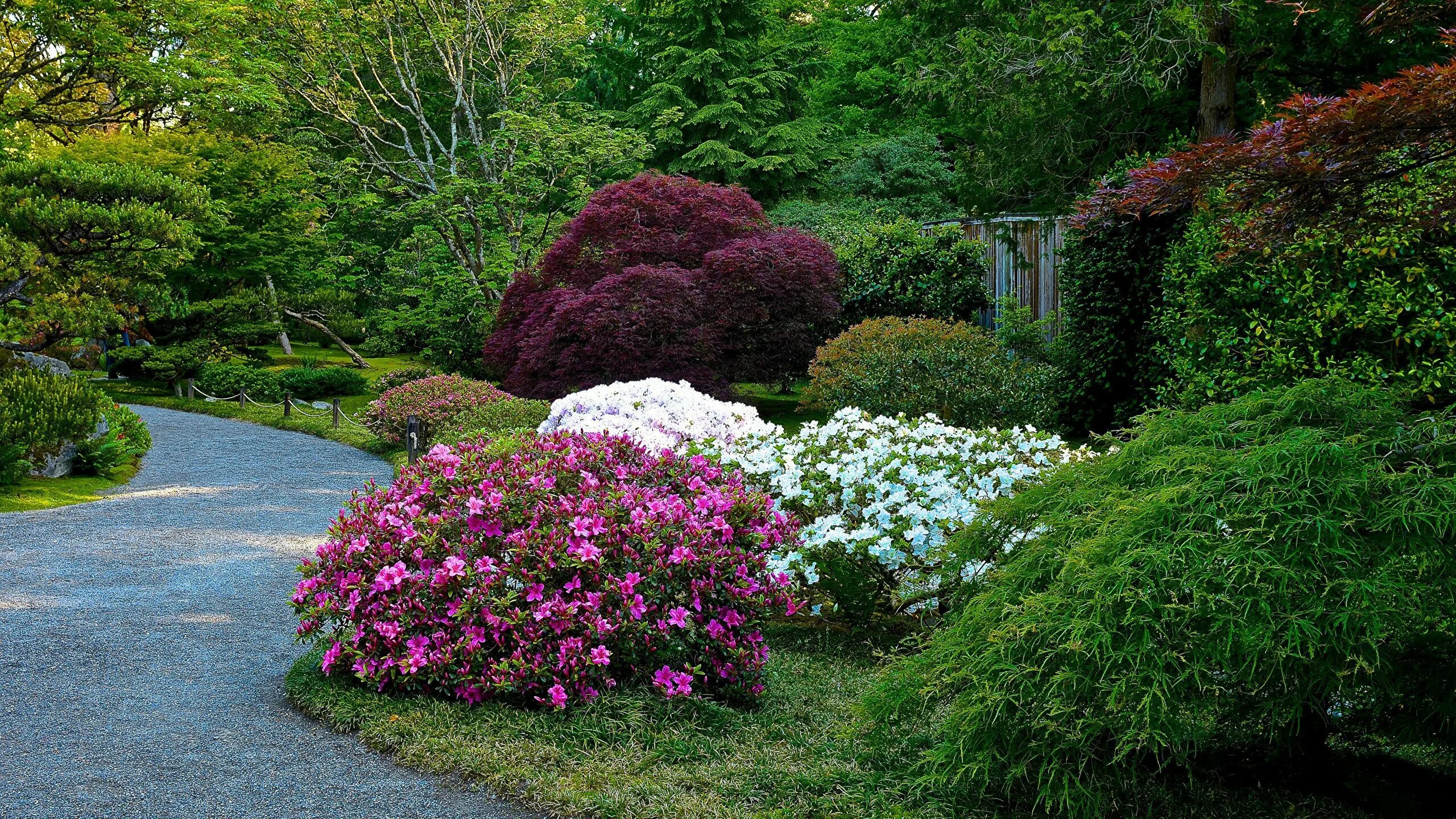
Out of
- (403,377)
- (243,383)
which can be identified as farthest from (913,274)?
(243,383)

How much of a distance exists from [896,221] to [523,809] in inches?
484

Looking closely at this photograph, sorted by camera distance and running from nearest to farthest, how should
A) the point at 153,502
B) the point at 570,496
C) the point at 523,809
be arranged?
the point at 523,809
the point at 570,496
the point at 153,502

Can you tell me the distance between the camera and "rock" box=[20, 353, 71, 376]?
1362 centimetres

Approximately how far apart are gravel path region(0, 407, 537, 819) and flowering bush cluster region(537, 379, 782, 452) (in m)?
2.33

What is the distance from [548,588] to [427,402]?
34.4 feet

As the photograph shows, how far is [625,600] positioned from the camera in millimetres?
4348

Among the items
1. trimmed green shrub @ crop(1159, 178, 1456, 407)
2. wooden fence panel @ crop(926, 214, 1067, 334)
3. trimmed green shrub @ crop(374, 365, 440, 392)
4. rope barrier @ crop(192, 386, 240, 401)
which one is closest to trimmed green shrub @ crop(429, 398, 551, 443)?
trimmed green shrub @ crop(374, 365, 440, 392)

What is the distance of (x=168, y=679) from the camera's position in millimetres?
4895

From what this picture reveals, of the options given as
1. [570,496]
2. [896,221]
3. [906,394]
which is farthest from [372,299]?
[570,496]

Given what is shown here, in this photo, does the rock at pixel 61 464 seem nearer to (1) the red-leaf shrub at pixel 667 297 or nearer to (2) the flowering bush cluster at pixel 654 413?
(1) the red-leaf shrub at pixel 667 297

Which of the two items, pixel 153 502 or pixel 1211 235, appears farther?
pixel 153 502

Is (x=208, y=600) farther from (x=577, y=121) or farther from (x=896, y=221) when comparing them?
(x=577, y=121)

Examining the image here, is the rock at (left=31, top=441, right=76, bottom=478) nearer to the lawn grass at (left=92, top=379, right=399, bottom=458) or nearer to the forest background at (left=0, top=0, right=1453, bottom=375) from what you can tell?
Result: the forest background at (left=0, top=0, right=1453, bottom=375)

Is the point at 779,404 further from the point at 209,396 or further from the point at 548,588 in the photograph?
the point at 548,588
